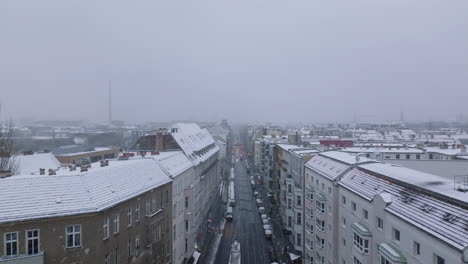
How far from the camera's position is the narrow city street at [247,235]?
1883 inches

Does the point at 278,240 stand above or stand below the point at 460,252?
below

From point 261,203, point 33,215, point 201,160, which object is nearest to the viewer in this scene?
point 33,215

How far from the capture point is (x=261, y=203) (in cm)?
7644

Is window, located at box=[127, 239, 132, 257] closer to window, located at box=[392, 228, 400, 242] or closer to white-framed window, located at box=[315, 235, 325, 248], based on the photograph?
window, located at box=[392, 228, 400, 242]

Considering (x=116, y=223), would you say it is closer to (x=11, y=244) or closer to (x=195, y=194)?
(x=11, y=244)

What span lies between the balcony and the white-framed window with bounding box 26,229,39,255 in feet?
1.52

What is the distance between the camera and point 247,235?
5725 cm

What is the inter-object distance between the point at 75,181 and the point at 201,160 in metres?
32.7

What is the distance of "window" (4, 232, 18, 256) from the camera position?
63.4ft

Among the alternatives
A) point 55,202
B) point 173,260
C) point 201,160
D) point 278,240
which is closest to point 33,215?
point 55,202

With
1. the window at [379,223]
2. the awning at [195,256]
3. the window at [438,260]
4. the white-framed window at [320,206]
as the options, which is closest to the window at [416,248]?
the window at [438,260]

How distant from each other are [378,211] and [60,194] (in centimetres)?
2264

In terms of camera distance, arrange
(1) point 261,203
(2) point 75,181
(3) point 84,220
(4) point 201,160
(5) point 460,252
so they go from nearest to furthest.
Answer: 1. (5) point 460,252
2. (3) point 84,220
3. (2) point 75,181
4. (4) point 201,160
5. (1) point 261,203

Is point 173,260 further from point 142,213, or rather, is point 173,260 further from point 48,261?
point 48,261
